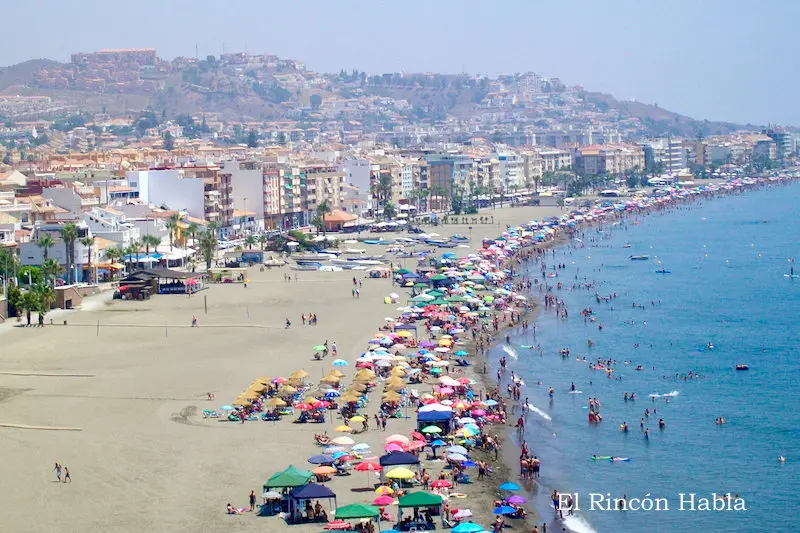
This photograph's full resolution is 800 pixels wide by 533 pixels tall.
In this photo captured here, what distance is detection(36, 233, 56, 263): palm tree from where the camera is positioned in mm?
50188

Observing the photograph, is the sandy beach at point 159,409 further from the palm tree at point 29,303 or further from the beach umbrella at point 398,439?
the palm tree at point 29,303

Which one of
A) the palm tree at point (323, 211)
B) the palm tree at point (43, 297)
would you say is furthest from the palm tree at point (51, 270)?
the palm tree at point (323, 211)

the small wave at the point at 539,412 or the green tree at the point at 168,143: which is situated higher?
the green tree at the point at 168,143

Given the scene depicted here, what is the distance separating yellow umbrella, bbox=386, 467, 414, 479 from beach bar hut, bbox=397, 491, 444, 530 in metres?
1.33

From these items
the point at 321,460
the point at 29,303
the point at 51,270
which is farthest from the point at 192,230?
the point at 321,460

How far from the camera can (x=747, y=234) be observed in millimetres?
87500

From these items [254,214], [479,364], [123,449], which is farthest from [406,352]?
[254,214]

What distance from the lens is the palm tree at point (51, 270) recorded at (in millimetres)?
47938

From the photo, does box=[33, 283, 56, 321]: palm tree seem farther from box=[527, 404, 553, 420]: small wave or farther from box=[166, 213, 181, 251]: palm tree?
box=[527, 404, 553, 420]: small wave

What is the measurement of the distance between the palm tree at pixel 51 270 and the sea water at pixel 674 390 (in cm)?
1781

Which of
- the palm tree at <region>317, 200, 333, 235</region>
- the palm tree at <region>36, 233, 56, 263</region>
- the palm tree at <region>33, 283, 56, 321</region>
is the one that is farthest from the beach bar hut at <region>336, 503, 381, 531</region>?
the palm tree at <region>317, 200, 333, 235</region>

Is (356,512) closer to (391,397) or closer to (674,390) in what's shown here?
(391,397)

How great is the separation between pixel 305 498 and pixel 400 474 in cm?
235

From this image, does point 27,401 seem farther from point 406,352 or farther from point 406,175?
point 406,175
